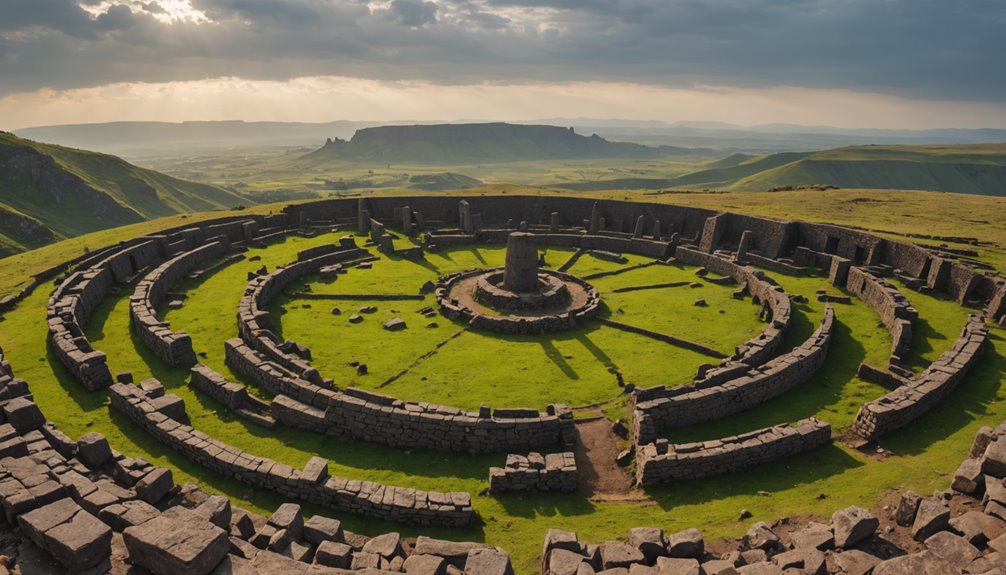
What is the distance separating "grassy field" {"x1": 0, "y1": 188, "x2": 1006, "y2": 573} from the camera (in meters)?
17.7

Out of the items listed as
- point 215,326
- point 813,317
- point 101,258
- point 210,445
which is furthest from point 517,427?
point 101,258

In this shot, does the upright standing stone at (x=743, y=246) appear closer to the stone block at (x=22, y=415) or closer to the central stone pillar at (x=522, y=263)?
the central stone pillar at (x=522, y=263)

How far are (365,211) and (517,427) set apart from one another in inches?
1824

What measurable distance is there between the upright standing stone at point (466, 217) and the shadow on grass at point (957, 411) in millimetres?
45218

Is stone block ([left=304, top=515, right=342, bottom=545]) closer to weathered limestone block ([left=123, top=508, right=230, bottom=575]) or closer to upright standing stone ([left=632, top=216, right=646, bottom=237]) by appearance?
Result: weathered limestone block ([left=123, top=508, right=230, bottom=575])

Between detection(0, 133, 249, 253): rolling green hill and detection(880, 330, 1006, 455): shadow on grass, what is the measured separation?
5140 inches

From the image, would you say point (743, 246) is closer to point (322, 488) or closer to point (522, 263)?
point (522, 263)

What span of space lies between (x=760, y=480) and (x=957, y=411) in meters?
10.8

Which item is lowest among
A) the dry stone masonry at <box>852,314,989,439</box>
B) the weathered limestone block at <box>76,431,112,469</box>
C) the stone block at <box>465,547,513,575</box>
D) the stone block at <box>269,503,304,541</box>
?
the stone block at <box>269,503,304,541</box>

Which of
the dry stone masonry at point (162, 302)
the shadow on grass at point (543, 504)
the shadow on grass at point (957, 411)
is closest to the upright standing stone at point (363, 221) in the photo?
the dry stone masonry at point (162, 302)

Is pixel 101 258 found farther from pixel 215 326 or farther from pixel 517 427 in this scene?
pixel 517 427

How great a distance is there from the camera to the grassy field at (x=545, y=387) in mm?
17656

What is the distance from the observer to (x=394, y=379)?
27703 mm

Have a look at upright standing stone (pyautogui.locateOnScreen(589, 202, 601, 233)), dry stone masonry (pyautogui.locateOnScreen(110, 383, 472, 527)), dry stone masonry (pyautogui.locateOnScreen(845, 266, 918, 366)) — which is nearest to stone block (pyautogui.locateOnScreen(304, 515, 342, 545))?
dry stone masonry (pyautogui.locateOnScreen(110, 383, 472, 527))
